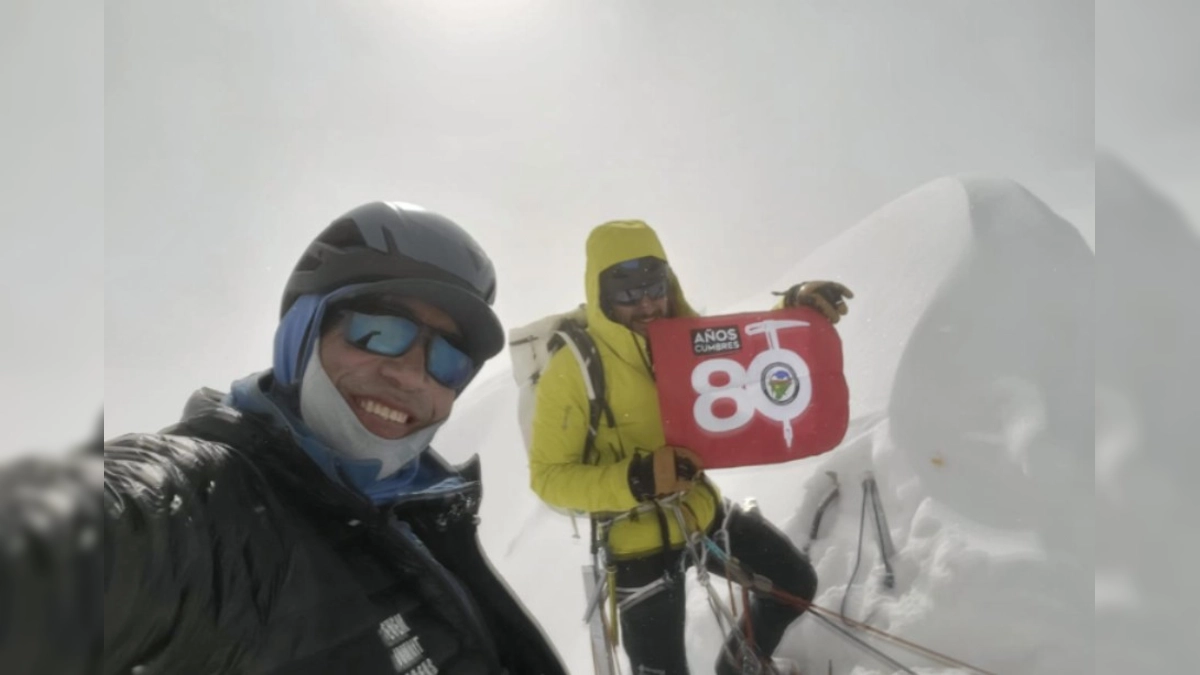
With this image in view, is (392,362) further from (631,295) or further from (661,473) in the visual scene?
(631,295)

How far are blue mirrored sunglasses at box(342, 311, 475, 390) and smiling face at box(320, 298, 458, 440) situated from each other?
11 millimetres

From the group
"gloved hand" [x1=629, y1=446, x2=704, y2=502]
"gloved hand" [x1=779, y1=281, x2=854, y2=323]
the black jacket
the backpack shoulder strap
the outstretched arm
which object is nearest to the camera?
the outstretched arm

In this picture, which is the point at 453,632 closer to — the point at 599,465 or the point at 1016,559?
the point at 599,465

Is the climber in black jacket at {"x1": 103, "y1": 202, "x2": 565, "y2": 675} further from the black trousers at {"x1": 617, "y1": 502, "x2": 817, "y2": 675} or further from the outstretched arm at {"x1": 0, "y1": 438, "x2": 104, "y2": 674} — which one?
the black trousers at {"x1": 617, "y1": 502, "x2": 817, "y2": 675}

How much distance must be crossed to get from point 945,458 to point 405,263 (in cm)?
218

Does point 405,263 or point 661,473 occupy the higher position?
point 405,263

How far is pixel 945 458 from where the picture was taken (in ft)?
7.84

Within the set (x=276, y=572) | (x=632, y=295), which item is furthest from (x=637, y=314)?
(x=276, y=572)

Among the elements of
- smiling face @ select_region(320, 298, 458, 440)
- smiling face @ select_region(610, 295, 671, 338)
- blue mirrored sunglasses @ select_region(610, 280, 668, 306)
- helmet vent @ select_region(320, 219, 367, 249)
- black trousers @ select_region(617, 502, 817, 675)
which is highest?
helmet vent @ select_region(320, 219, 367, 249)

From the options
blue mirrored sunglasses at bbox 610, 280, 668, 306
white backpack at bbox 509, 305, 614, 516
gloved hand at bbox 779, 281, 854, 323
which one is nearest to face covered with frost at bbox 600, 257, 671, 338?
blue mirrored sunglasses at bbox 610, 280, 668, 306

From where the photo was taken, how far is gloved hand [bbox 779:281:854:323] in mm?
1877

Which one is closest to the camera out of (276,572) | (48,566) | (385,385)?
(48,566)

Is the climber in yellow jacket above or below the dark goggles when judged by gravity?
below

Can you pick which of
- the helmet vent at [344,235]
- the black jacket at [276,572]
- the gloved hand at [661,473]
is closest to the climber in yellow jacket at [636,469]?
the gloved hand at [661,473]
